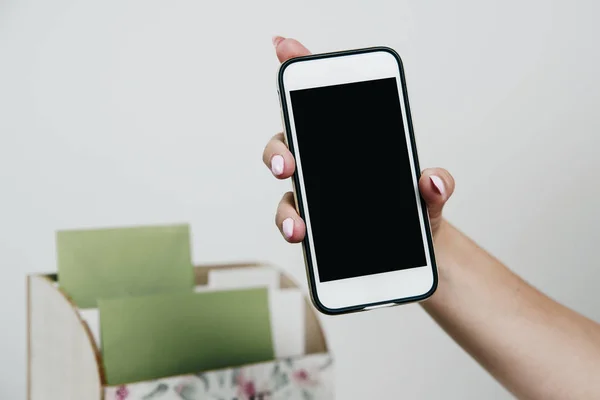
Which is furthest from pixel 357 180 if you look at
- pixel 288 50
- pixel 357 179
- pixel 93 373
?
pixel 93 373

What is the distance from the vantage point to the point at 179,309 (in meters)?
0.49

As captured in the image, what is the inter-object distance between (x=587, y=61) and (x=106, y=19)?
57 centimetres

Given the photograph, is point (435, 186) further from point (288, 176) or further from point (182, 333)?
point (182, 333)

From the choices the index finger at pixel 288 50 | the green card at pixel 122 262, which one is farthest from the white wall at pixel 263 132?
the index finger at pixel 288 50

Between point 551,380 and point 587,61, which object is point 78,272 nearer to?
point 551,380

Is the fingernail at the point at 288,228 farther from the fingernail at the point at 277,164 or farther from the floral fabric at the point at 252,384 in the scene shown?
the floral fabric at the point at 252,384

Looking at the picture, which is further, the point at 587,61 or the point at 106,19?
the point at 587,61

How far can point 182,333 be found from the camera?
49cm

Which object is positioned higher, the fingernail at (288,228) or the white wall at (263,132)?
the white wall at (263,132)

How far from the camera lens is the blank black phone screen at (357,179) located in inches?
15.4

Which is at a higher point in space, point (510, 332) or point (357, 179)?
point (357, 179)

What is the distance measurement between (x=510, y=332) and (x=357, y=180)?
7.6 inches

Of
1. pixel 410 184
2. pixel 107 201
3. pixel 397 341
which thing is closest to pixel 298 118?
pixel 410 184

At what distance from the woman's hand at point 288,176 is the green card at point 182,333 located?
0.49ft
